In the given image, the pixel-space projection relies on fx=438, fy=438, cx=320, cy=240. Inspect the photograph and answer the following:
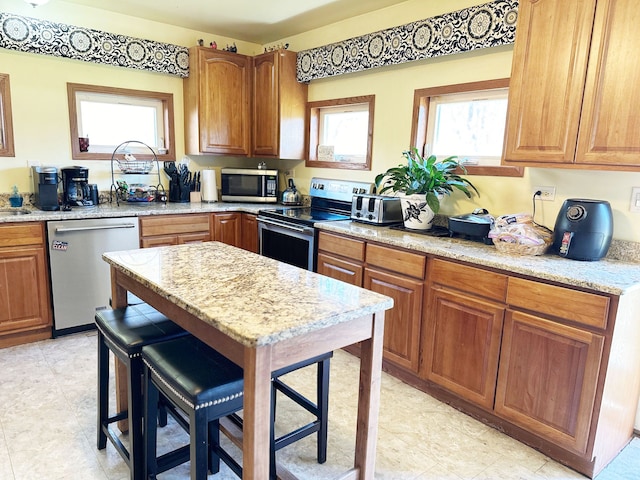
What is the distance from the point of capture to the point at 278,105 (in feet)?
13.0

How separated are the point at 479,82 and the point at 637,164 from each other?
1142 millimetres

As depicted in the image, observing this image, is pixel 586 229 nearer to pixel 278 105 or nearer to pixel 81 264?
pixel 278 105

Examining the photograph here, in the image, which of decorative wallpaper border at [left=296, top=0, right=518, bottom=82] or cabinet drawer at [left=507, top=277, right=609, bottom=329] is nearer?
cabinet drawer at [left=507, top=277, right=609, bottom=329]

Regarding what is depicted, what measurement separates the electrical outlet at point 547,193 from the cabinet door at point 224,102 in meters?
2.73

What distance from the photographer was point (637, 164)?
194cm

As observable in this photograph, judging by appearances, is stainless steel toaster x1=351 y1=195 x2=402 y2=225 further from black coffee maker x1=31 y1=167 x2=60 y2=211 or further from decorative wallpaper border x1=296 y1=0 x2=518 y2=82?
black coffee maker x1=31 y1=167 x2=60 y2=211

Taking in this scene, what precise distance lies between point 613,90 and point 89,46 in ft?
11.7

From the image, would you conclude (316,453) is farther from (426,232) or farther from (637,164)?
(637,164)

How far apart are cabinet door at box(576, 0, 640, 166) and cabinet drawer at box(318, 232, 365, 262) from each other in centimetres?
136

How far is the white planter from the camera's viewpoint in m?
2.86

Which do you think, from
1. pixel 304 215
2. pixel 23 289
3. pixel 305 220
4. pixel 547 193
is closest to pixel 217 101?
pixel 304 215

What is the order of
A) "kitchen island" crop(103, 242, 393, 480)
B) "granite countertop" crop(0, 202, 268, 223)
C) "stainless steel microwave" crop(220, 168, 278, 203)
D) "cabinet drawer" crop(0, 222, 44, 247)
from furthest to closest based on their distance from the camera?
"stainless steel microwave" crop(220, 168, 278, 203)
"granite countertop" crop(0, 202, 268, 223)
"cabinet drawer" crop(0, 222, 44, 247)
"kitchen island" crop(103, 242, 393, 480)

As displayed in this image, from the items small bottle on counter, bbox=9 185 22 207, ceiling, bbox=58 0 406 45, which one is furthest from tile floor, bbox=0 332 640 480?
ceiling, bbox=58 0 406 45

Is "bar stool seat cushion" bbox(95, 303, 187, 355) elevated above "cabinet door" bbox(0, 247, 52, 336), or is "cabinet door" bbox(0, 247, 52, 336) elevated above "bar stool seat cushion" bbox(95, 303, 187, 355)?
"bar stool seat cushion" bbox(95, 303, 187, 355)
